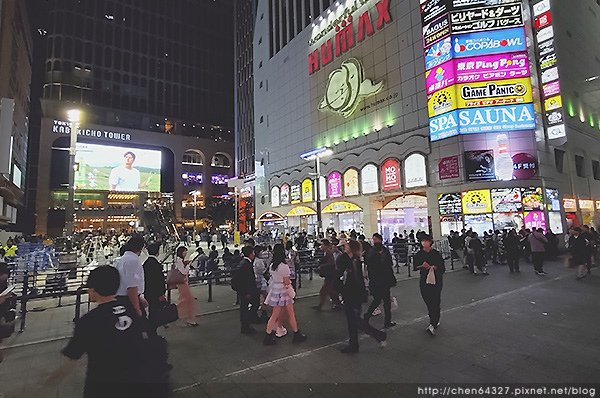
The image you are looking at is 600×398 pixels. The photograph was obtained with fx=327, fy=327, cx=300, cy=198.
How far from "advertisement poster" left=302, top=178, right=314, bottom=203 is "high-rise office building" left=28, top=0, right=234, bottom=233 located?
34.5 meters

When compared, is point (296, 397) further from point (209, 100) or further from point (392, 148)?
point (209, 100)

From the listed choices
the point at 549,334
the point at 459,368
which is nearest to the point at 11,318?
the point at 459,368

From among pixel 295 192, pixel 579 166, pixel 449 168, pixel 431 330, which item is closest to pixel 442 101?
pixel 449 168

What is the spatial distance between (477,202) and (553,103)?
8188mm

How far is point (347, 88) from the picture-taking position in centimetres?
3162

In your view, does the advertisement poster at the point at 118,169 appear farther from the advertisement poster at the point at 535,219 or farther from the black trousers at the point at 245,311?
the advertisement poster at the point at 535,219

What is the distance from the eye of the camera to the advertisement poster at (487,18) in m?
22.1

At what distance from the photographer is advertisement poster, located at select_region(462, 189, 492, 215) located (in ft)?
70.1

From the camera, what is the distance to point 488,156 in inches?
848

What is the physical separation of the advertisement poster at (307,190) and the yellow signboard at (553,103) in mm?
20975

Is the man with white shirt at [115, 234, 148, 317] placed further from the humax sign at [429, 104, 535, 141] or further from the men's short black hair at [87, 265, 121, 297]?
the humax sign at [429, 104, 535, 141]

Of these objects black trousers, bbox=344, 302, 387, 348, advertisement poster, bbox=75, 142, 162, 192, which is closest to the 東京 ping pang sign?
black trousers, bbox=344, 302, 387, 348

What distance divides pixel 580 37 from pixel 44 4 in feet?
271

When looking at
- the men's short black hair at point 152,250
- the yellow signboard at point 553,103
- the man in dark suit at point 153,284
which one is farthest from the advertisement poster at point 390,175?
the man in dark suit at point 153,284
